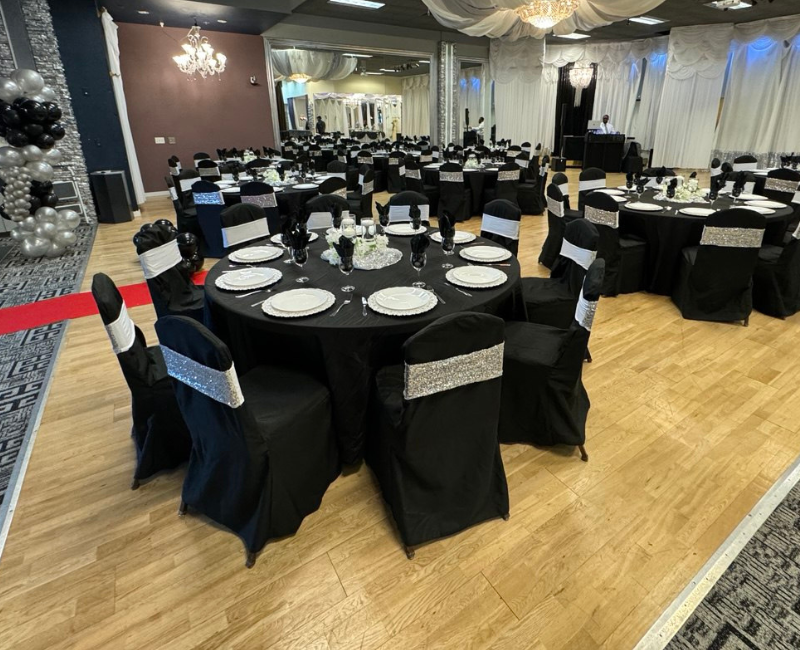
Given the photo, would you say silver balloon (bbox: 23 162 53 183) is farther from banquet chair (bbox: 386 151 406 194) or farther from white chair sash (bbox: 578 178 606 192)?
white chair sash (bbox: 578 178 606 192)

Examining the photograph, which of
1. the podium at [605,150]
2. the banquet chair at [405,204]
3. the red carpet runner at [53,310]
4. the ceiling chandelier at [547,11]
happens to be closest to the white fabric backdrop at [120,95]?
the red carpet runner at [53,310]

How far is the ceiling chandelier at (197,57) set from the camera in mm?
8773

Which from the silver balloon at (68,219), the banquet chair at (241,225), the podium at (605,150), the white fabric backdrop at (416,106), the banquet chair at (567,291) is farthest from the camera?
the white fabric backdrop at (416,106)

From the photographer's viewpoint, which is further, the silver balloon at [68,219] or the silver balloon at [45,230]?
the silver balloon at [68,219]

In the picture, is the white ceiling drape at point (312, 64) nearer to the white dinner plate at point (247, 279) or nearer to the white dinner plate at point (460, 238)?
the white dinner plate at point (460, 238)

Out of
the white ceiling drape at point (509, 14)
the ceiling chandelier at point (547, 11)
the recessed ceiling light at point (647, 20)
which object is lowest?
the white ceiling drape at point (509, 14)

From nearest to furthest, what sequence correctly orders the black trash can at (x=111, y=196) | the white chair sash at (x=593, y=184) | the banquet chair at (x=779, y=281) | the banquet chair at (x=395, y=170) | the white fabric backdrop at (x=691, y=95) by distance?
the banquet chair at (x=779, y=281), the white chair sash at (x=593, y=184), the black trash can at (x=111, y=196), the banquet chair at (x=395, y=170), the white fabric backdrop at (x=691, y=95)

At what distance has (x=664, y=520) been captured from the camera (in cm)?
203

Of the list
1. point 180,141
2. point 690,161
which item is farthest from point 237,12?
point 690,161

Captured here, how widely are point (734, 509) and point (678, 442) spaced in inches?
18.2

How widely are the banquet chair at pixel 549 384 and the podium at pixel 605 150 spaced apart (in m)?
12.0

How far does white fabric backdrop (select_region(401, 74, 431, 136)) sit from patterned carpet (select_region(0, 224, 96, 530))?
10.4 meters

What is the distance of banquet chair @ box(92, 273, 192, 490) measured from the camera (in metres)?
2.06

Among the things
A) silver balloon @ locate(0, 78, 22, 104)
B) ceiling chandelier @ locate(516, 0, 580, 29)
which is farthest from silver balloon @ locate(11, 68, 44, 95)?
ceiling chandelier @ locate(516, 0, 580, 29)
